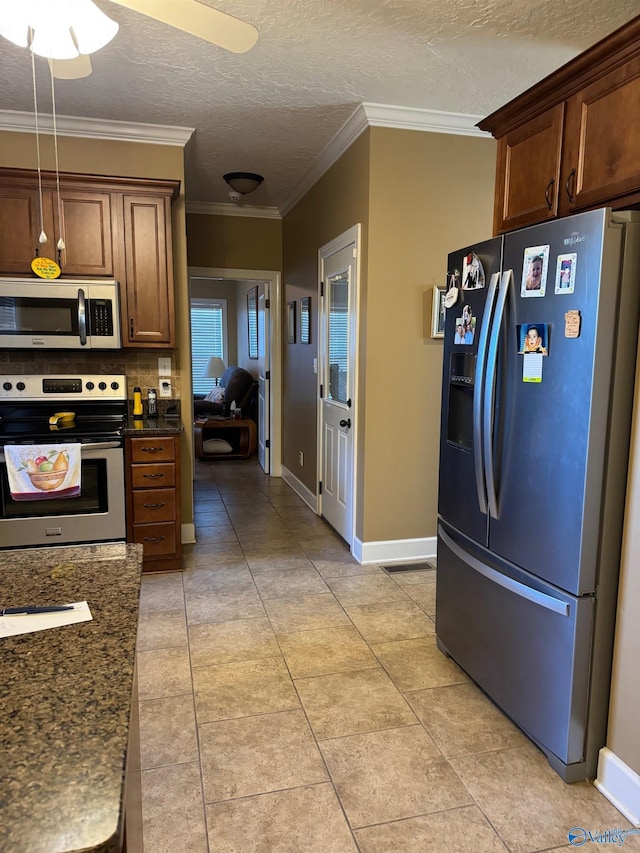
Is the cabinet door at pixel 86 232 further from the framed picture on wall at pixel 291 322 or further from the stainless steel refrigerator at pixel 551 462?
the stainless steel refrigerator at pixel 551 462

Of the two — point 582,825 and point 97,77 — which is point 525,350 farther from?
point 97,77

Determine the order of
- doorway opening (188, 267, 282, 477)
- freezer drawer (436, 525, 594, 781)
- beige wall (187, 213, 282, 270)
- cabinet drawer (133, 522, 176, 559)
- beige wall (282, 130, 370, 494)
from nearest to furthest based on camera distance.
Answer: freezer drawer (436, 525, 594, 781), cabinet drawer (133, 522, 176, 559), beige wall (282, 130, 370, 494), beige wall (187, 213, 282, 270), doorway opening (188, 267, 282, 477)

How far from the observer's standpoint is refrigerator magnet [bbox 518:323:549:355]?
1.83m

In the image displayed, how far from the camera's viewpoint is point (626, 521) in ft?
5.74

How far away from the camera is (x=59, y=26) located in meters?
1.57

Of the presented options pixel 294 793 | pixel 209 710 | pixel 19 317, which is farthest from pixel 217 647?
pixel 19 317

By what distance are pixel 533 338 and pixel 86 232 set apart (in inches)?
110

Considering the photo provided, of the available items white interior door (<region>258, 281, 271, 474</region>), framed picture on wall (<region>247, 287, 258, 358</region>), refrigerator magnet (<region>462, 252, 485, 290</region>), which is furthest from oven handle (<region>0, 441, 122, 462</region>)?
framed picture on wall (<region>247, 287, 258, 358</region>)

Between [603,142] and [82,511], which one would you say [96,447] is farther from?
[603,142]

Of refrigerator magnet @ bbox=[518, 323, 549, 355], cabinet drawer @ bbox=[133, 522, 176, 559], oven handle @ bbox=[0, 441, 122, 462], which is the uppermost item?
refrigerator magnet @ bbox=[518, 323, 549, 355]

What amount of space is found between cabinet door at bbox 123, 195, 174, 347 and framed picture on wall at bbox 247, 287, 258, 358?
10.4 feet

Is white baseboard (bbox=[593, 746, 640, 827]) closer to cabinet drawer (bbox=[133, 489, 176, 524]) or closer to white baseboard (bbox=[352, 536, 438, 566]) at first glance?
white baseboard (bbox=[352, 536, 438, 566])

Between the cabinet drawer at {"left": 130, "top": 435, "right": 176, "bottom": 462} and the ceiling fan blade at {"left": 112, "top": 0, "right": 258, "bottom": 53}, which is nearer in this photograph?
the ceiling fan blade at {"left": 112, "top": 0, "right": 258, "bottom": 53}

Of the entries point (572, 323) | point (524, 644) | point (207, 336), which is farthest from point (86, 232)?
point (207, 336)
